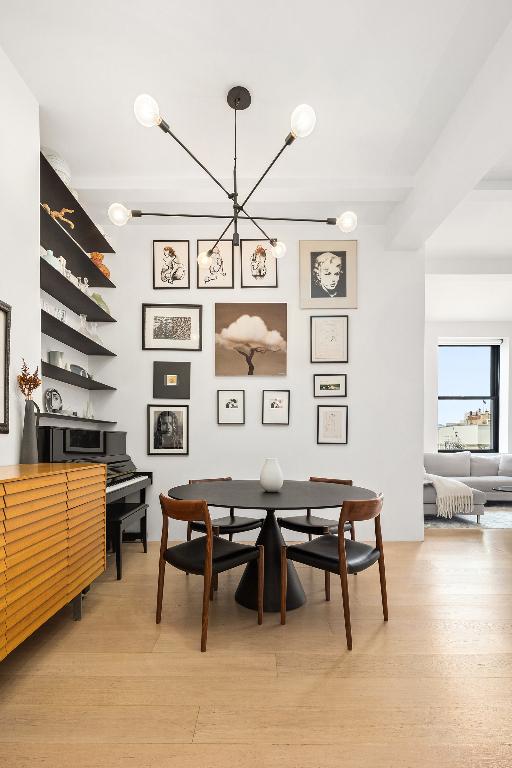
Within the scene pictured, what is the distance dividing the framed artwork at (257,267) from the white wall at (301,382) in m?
0.08

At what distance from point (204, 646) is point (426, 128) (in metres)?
3.76

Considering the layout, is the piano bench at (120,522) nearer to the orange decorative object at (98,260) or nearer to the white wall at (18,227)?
the white wall at (18,227)

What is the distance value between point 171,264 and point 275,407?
6.06ft

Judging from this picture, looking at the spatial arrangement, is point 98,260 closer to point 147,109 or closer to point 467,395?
point 147,109

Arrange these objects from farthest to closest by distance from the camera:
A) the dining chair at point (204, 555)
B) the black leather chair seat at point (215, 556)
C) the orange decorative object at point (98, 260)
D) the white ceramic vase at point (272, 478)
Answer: the orange decorative object at point (98, 260), the white ceramic vase at point (272, 478), the black leather chair seat at point (215, 556), the dining chair at point (204, 555)

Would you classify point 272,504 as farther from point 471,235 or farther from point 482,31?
point 471,235

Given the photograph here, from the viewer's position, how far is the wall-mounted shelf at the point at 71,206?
3.61 m

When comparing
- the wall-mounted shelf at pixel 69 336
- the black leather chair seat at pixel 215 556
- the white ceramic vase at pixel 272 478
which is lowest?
the black leather chair seat at pixel 215 556

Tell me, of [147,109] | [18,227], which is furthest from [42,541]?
[147,109]

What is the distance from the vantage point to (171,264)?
17.6 ft

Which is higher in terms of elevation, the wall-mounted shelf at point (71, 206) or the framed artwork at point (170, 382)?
the wall-mounted shelf at point (71, 206)

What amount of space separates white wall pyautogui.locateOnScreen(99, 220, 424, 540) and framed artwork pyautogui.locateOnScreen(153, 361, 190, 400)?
0.23ft

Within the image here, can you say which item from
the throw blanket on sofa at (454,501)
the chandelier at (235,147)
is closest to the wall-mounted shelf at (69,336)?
the chandelier at (235,147)

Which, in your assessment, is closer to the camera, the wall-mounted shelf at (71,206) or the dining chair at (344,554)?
the dining chair at (344,554)
